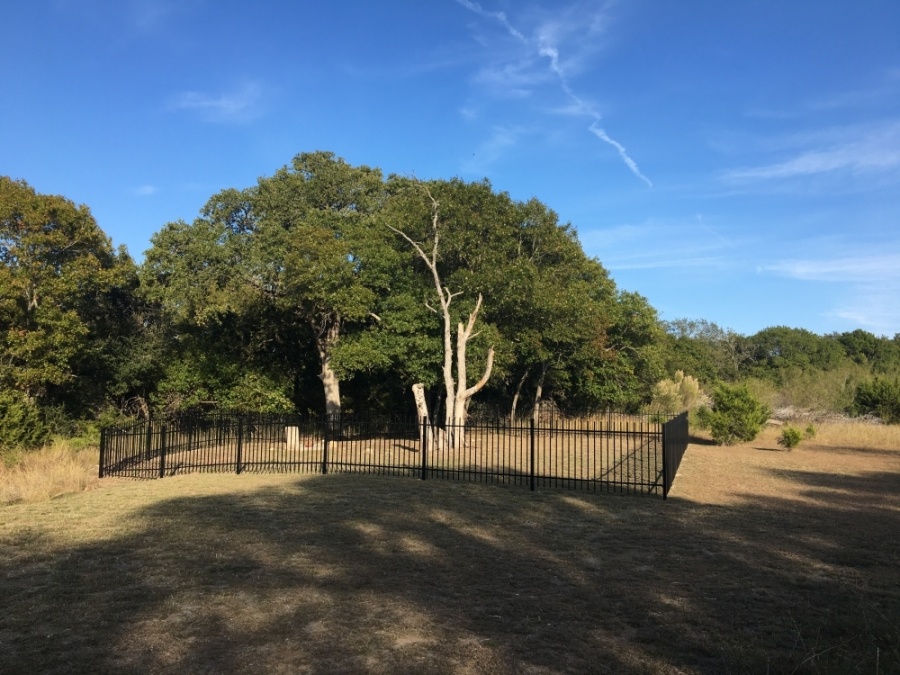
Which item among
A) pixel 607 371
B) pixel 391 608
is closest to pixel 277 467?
pixel 391 608

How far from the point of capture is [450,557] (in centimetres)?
767

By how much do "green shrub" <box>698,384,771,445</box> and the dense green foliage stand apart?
9 centimetres

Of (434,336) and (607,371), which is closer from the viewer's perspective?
(434,336)

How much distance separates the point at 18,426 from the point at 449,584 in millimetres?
16864

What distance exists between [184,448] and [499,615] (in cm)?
1671

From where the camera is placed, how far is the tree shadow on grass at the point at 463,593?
4.59 metres

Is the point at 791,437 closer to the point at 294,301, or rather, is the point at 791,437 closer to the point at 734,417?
the point at 734,417

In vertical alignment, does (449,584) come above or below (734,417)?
below

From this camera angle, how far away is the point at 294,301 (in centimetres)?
2392

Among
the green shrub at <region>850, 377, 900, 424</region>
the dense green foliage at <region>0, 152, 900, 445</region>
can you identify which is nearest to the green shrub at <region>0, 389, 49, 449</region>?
the dense green foliage at <region>0, 152, 900, 445</region>

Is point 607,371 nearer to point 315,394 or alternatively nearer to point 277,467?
point 315,394

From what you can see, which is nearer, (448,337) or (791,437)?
(791,437)

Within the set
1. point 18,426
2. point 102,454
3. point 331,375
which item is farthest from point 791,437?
Answer: point 18,426

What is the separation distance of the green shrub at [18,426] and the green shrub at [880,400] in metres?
33.5
